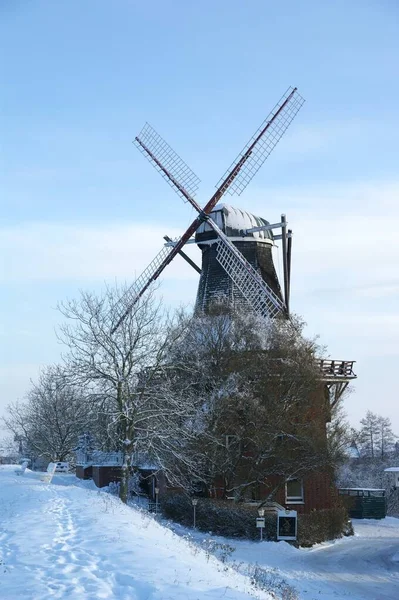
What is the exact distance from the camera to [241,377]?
2872 cm

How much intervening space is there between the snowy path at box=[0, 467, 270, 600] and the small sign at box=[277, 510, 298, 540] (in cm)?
1073

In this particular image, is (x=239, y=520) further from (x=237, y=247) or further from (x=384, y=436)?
(x=384, y=436)

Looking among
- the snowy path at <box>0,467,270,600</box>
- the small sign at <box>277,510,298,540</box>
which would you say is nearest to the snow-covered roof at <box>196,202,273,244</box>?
the small sign at <box>277,510,298,540</box>

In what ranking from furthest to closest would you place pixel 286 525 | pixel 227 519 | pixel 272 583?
1. pixel 227 519
2. pixel 286 525
3. pixel 272 583

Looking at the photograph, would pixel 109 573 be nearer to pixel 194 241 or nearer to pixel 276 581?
pixel 276 581

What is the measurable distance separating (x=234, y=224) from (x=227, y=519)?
16.0 metres

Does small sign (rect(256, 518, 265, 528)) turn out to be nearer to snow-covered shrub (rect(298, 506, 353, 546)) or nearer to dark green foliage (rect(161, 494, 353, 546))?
dark green foliage (rect(161, 494, 353, 546))

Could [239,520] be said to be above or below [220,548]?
above

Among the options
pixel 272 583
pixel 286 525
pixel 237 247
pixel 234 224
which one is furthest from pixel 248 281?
pixel 272 583

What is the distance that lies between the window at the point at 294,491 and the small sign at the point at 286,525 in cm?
525

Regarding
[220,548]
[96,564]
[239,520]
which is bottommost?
[96,564]

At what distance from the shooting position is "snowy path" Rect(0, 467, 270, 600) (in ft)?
28.3

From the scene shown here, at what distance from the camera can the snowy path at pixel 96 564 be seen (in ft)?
28.3

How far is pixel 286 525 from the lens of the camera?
83.9ft
